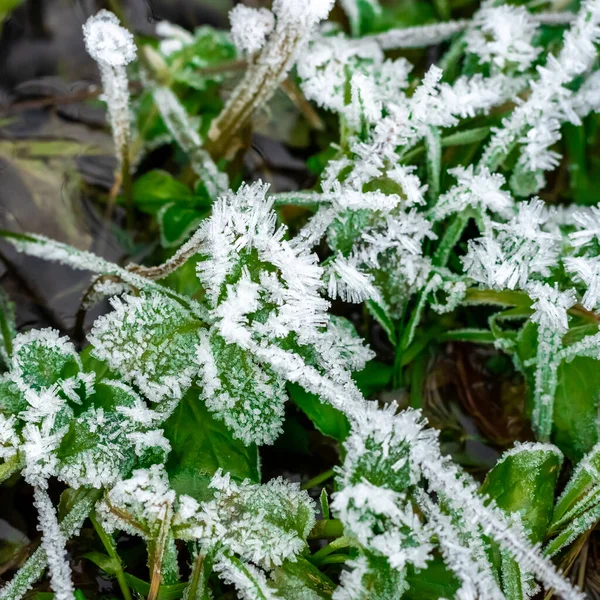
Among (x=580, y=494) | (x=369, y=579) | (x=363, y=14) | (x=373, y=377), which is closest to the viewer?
(x=369, y=579)

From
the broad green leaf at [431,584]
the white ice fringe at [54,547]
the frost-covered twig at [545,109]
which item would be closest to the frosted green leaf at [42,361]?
the white ice fringe at [54,547]

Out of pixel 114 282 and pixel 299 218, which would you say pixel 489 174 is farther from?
pixel 114 282

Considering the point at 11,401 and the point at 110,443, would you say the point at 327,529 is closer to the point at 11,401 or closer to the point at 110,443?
the point at 110,443

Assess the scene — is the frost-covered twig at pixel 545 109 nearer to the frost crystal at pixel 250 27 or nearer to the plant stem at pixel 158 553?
the frost crystal at pixel 250 27

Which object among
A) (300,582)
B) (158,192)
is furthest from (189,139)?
(300,582)

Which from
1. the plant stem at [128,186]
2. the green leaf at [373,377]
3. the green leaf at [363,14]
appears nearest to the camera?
the green leaf at [373,377]

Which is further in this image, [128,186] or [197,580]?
[128,186]

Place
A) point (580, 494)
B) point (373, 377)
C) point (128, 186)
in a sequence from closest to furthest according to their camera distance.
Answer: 1. point (580, 494)
2. point (373, 377)
3. point (128, 186)
